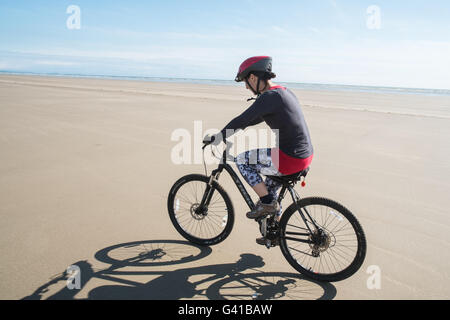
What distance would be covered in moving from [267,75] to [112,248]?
271cm

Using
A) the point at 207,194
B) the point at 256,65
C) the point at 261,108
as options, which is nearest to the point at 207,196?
the point at 207,194

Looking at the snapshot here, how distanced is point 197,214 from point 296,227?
3.94ft

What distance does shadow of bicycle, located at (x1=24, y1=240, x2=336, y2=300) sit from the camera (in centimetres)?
298

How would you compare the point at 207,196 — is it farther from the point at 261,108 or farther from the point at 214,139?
the point at 261,108

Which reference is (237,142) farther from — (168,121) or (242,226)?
(242,226)

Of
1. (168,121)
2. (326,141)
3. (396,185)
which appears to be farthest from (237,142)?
(396,185)

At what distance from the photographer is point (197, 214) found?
381 centimetres

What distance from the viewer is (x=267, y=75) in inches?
124

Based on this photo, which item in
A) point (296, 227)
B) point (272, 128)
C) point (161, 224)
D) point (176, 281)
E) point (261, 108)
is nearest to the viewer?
point (261, 108)

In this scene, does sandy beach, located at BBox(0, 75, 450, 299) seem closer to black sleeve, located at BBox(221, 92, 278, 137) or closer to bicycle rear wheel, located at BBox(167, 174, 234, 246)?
bicycle rear wheel, located at BBox(167, 174, 234, 246)

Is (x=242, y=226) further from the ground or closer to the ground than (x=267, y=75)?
closer to the ground

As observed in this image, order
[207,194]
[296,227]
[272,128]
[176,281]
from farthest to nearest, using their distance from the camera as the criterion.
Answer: [207,194]
[296,227]
[176,281]
[272,128]

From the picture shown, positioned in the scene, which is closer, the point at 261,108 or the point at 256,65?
the point at 261,108

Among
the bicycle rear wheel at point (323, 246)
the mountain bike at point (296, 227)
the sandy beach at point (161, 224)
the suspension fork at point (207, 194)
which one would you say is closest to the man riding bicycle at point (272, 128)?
the mountain bike at point (296, 227)
